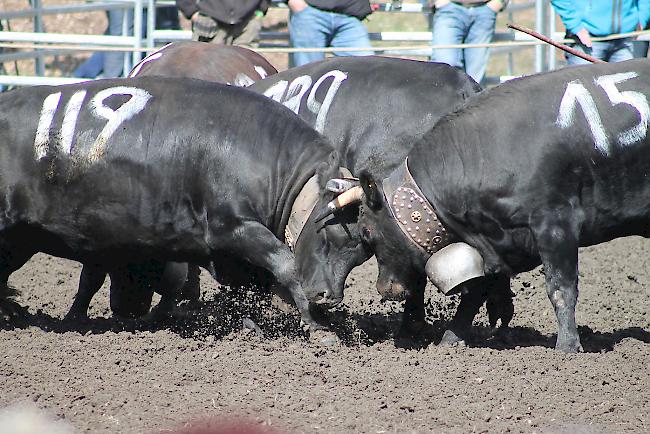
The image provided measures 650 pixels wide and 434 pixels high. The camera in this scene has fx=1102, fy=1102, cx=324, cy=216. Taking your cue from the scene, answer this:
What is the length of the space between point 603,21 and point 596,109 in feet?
13.0

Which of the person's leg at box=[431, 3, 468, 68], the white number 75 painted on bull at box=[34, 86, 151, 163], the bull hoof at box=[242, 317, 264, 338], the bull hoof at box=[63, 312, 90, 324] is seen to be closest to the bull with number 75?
the bull hoof at box=[242, 317, 264, 338]

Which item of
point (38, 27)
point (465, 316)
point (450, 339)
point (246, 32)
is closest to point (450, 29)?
point (246, 32)

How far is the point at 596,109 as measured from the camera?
19.1ft

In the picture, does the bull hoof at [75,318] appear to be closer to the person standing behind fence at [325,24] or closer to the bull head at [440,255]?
the bull head at [440,255]

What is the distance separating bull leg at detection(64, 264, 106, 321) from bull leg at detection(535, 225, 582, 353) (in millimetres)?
2801

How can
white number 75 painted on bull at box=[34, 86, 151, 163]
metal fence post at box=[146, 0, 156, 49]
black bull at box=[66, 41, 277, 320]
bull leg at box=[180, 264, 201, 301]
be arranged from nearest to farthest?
white number 75 painted on bull at box=[34, 86, 151, 163] → black bull at box=[66, 41, 277, 320] → bull leg at box=[180, 264, 201, 301] → metal fence post at box=[146, 0, 156, 49]

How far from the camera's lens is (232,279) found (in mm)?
6418

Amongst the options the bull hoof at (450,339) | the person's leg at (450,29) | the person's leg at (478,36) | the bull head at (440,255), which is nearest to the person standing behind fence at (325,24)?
the person's leg at (450,29)

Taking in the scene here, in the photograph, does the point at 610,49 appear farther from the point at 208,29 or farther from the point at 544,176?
the point at 544,176

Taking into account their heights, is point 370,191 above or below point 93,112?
below

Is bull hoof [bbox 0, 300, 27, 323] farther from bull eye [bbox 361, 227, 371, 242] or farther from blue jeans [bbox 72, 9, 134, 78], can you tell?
blue jeans [bbox 72, 9, 134, 78]

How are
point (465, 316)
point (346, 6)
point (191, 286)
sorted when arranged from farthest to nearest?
point (346, 6) < point (191, 286) < point (465, 316)

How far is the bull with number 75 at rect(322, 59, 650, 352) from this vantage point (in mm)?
5754

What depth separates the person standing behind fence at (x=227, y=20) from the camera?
9961 mm
